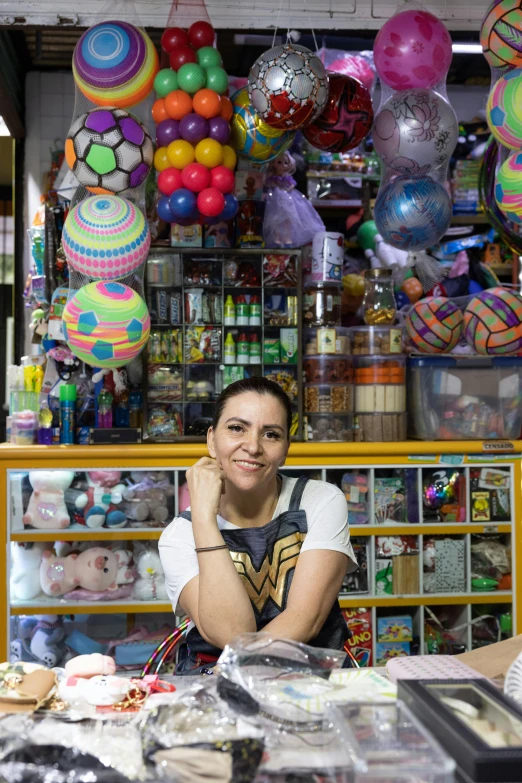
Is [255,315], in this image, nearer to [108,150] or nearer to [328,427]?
[328,427]

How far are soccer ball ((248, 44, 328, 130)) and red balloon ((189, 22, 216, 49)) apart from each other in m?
0.31

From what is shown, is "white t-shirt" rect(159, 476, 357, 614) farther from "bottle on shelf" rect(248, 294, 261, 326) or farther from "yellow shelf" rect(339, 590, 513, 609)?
"bottle on shelf" rect(248, 294, 261, 326)

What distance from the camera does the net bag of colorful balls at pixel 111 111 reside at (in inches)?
130

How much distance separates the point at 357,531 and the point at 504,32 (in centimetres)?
236

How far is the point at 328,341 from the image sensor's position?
4.15m

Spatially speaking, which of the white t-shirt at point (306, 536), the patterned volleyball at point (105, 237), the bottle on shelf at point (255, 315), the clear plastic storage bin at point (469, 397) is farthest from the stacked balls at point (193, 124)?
the white t-shirt at point (306, 536)

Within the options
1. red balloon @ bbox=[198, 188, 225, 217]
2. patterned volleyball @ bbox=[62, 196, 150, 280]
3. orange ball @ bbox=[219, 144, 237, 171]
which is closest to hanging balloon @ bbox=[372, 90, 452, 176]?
orange ball @ bbox=[219, 144, 237, 171]

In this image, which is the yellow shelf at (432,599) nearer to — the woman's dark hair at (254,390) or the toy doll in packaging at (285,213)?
the toy doll in packaging at (285,213)

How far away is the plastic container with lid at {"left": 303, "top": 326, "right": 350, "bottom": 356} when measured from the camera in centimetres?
414

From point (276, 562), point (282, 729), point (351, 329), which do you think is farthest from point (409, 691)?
point (351, 329)

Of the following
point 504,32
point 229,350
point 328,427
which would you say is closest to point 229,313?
point 229,350

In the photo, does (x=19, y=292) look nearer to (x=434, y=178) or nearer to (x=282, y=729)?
(x=434, y=178)

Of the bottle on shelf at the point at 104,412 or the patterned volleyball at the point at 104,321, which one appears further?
the bottle on shelf at the point at 104,412

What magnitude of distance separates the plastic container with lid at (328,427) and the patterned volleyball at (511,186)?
1.53 metres
